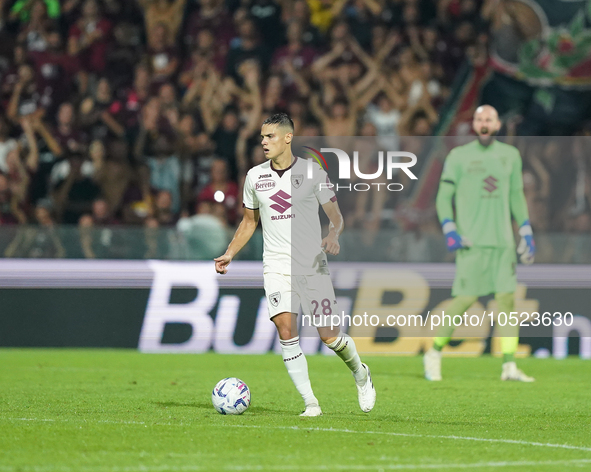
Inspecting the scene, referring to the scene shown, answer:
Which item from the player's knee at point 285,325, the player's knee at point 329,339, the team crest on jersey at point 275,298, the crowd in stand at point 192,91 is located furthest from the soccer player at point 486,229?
the team crest on jersey at point 275,298

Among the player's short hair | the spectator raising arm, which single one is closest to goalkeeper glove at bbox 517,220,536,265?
the player's short hair

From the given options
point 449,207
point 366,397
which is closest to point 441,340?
point 449,207

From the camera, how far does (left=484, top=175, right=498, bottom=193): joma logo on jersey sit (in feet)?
37.6

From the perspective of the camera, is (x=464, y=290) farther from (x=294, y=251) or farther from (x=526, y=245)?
(x=294, y=251)

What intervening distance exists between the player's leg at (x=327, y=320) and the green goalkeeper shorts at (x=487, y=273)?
3582 millimetres

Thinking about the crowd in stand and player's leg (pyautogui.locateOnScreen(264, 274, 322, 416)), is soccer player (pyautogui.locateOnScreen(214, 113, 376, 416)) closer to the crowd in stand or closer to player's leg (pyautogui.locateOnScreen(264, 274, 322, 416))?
player's leg (pyautogui.locateOnScreen(264, 274, 322, 416))

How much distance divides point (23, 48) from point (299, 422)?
39.3 feet

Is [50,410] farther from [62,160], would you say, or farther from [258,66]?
[258,66]

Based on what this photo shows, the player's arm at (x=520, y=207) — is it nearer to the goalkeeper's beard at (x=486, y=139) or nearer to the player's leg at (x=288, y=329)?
the goalkeeper's beard at (x=486, y=139)

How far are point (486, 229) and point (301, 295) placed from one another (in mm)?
4078

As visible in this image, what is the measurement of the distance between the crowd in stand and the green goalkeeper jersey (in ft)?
8.31

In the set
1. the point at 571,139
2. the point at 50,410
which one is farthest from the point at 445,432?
the point at 571,139

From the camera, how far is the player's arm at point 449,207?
11.4 metres

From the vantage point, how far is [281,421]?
766 centimetres
